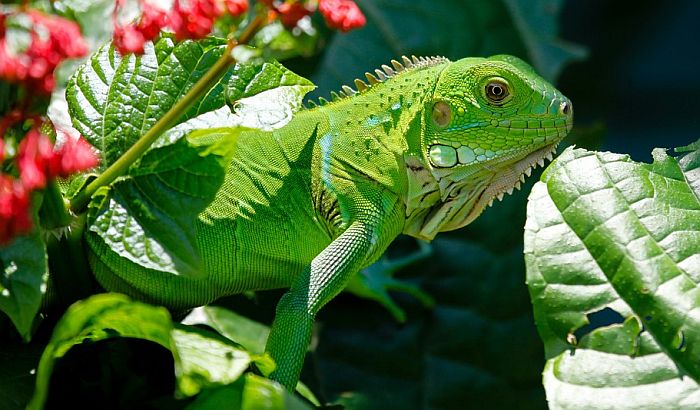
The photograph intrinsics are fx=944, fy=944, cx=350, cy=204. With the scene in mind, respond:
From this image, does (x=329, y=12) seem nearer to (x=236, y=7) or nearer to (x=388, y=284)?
(x=236, y=7)

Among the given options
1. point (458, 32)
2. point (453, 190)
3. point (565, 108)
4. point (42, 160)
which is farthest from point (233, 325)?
point (458, 32)

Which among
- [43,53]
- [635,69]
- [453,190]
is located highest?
[43,53]

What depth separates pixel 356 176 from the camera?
1610 mm

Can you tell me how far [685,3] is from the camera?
318 cm

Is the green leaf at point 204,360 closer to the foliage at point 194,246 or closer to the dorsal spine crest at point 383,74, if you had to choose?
the foliage at point 194,246

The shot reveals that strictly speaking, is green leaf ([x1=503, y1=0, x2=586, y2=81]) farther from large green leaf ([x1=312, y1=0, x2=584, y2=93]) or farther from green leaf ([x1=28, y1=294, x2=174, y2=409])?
green leaf ([x1=28, y1=294, x2=174, y2=409])

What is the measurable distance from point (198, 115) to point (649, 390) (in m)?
0.75

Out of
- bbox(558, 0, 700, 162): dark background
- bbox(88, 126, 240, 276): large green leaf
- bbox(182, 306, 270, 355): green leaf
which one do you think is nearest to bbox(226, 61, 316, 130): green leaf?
bbox(88, 126, 240, 276): large green leaf

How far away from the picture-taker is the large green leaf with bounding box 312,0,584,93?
110 inches

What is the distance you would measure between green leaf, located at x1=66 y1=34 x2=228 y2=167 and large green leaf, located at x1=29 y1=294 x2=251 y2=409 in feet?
0.99

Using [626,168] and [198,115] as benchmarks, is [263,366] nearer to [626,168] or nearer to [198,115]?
[198,115]

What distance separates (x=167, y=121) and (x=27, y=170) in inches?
8.0

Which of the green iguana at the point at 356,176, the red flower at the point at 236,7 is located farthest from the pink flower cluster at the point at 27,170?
the green iguana at the point at 356,176

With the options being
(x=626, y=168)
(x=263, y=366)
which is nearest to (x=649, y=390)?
(x=626, y=168)
